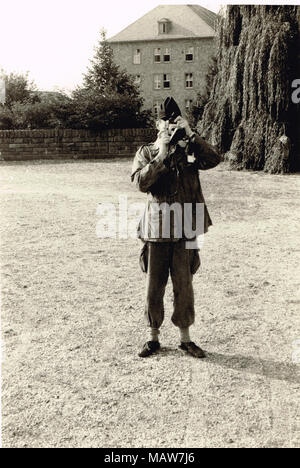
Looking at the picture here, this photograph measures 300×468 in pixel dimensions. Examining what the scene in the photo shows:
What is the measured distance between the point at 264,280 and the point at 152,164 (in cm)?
299

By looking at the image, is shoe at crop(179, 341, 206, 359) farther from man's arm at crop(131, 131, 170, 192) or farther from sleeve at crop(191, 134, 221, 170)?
sleeve at crop(191, 134, 221, 170)

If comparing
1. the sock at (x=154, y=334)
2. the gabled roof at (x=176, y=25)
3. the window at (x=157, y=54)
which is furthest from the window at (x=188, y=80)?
the sock at (x=154, y=334)

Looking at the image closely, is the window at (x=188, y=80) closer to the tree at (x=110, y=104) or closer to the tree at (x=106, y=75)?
the tree at (x=106, y=75)

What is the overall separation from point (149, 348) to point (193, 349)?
0.37m

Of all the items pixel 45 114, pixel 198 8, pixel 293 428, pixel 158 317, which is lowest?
pixel 293 428

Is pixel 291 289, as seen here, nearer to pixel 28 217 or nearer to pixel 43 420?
pixel 43 420

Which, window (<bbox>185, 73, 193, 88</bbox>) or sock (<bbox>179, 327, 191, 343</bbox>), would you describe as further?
window (<bbox>185, 73, 193, 88</bbox>)

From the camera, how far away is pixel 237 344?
4.49 metres

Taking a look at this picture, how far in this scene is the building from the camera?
44469 mm

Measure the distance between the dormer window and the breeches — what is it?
43867 millimetres

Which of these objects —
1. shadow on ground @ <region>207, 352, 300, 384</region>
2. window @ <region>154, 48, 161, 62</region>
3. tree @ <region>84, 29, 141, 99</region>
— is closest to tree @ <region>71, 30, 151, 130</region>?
tree @ <region>84, 29, 141, 99</region>

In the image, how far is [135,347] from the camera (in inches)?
175

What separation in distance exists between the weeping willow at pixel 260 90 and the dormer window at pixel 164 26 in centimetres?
2858

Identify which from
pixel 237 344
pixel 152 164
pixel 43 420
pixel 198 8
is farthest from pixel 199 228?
pixel 198 8
